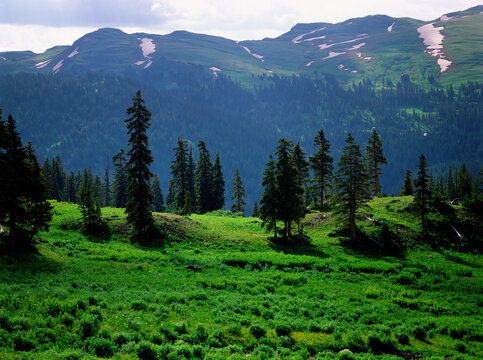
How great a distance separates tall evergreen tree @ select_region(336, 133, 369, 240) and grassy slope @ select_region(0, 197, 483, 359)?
28.9ft

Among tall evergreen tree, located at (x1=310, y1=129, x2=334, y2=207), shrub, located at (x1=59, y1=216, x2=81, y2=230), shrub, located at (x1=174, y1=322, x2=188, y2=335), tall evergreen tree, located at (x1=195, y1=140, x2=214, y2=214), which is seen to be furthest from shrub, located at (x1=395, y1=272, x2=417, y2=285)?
tall evergreen tree, located at (x1=195, y1=140, x2=214, y2=214)

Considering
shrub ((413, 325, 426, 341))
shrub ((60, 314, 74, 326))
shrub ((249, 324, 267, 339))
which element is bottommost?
shrub ((413, 325, 426, 341))

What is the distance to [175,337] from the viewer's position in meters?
14.6

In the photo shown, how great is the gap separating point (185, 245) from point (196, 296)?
63.6ft

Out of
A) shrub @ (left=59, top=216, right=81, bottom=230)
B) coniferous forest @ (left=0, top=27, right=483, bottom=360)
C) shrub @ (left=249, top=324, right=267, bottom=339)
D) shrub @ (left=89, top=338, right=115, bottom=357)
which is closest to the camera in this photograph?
shrub @ (left=89, top=338, right=115, bottom=357)

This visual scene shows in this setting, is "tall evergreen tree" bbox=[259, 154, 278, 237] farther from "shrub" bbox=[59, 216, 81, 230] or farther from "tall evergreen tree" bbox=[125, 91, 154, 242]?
"shrub" bbox=[59, 216, 81, 230]

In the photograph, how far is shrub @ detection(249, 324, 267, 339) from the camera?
640 inches

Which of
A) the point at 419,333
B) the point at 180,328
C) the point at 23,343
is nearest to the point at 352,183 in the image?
the point at 419,333

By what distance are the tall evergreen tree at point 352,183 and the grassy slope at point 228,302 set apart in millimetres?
8810

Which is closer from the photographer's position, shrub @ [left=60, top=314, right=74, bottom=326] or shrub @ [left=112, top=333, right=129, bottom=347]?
shrub @ [left=112, top=333, right=129, bottom=347]

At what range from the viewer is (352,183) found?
4516 centimetres

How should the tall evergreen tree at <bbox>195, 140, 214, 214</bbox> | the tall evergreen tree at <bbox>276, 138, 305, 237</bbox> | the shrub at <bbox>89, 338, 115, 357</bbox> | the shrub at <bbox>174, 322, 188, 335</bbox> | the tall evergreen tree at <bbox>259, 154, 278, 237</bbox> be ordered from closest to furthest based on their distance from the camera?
the shrub at <bbox>89, 338, 115, 357</bbox> < the shrub at <bbox>174, 322, 188, 335</bbox> < the tall evergreen tree at <bbox>276, 138, 305, 237</bbox> < the tall evergreen tree at <bbox>259, 154, 278, 237</bbox> < the tall evergreen tree at <bbox>195, 140, 214, 214</bbox>

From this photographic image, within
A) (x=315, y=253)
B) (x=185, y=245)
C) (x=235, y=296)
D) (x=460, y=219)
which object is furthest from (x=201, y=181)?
(x=235, y=296)

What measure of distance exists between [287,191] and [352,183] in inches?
365
